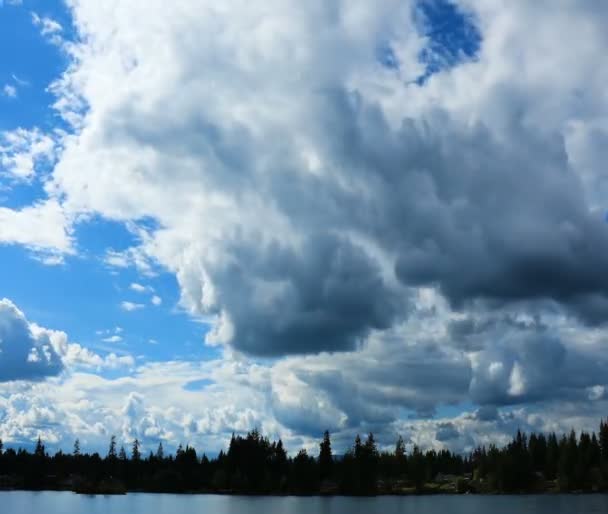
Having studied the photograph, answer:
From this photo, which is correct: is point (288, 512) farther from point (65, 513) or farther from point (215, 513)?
point (65, 513)

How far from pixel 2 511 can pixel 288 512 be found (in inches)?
2714

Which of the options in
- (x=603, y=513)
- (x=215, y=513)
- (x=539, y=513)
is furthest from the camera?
(x=215, y=513)

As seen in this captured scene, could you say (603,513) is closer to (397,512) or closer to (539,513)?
(539,513)

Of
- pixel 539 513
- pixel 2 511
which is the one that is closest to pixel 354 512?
pixel 539 513

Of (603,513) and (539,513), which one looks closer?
(603,513)

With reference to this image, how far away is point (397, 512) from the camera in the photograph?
178250 millimetres

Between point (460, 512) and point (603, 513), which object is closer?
point (603, 513)

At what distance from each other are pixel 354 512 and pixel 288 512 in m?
17.2

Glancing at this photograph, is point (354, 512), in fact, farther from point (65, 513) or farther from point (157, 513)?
point (65, 513)

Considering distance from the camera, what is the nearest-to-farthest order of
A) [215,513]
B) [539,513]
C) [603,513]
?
[603,513] → [539,513] → [215,513]

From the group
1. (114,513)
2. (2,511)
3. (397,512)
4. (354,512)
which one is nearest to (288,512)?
(354,512)

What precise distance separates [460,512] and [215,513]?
6367 cm

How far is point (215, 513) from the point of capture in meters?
173

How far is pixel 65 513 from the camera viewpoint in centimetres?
15962
